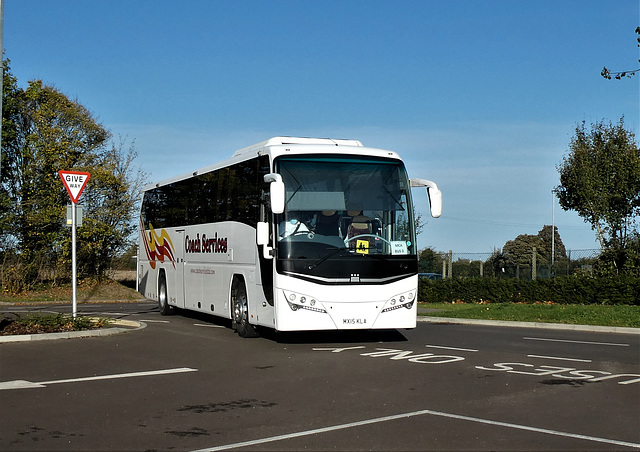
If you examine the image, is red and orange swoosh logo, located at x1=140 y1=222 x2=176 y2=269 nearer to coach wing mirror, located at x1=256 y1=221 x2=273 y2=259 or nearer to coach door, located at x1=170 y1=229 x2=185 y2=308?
coach door, located at x1=170 y1=229 x2=185 y2=308

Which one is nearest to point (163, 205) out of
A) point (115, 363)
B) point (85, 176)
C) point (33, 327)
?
point (85, 176)

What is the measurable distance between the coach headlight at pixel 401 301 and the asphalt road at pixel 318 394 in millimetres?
742

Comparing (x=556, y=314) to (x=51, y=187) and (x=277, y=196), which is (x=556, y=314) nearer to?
(x=277, y=196)

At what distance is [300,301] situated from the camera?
46.7 ft

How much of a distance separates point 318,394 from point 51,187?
99.3 feet

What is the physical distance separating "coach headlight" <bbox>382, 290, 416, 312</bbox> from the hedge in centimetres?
1340

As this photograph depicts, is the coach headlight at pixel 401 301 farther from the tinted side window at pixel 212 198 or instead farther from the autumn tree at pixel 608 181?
the autumn tree at pixel 608 181

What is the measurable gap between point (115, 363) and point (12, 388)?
2511 mm

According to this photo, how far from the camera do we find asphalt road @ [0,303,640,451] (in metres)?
7.20

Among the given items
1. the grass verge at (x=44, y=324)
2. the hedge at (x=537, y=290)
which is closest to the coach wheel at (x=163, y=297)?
the grass verge at (x=44, y=324)

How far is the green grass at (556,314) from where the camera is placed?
19781 millimetres

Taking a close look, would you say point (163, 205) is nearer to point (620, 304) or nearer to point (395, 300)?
point (395, 300)

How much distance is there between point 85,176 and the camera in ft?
57.7

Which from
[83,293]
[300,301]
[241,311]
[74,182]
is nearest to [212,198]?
[74,182]
